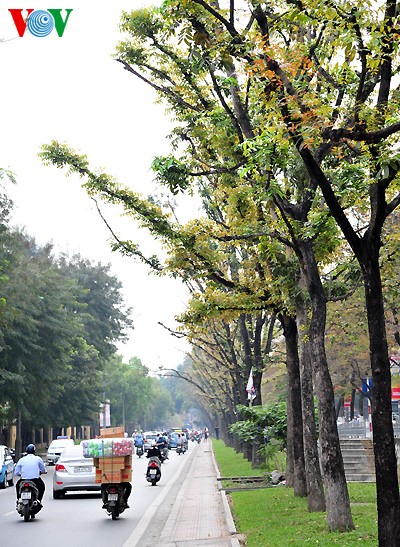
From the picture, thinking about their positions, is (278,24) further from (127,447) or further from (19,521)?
(19,521)

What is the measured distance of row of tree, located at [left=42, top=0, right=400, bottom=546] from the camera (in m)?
9.82

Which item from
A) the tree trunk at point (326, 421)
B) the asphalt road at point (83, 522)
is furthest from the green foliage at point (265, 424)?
the tree trunk at point (326, 421)

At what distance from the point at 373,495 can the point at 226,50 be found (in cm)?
1113

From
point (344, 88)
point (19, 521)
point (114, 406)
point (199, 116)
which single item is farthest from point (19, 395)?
point (114, 406)

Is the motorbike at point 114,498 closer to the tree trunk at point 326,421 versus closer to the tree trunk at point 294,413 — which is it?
A: the tree trunk at point 294,413

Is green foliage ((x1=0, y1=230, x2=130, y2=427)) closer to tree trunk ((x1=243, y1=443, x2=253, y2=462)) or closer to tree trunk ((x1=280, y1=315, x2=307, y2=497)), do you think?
tree trunk ((x1=243, y1=443, x2=253, y2=462))

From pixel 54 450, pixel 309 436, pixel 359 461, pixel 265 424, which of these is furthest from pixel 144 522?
pixel 54 450

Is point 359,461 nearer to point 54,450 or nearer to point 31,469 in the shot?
point 31,469

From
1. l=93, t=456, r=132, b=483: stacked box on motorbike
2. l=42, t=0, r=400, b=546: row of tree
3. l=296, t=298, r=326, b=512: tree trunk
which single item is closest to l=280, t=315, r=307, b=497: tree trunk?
l=42, t=0, r=400, b=546: row of tree

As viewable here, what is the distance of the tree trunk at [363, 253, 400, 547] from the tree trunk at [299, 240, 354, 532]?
4101 millimetres

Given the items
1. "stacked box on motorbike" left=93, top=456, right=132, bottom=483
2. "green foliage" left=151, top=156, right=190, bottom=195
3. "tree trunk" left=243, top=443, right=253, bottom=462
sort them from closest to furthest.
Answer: "green foliage" left=151, top=156, right=190, bottom=195 → "stacked box on motorbike" left=93, top=456, right=132, bottom=483 → "tree trunk" left=243, top=443, right=253, bottom=462

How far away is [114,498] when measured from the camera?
17406mm

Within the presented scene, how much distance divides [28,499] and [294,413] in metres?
6.02

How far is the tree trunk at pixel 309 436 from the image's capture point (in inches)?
626
